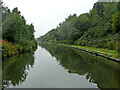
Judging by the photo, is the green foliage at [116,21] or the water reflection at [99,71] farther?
the green foliage at [116,21]

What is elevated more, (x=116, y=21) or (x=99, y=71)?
(x=116, y=21)

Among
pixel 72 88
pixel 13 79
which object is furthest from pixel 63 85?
pixel 13 79

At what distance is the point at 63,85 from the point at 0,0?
1037 inches

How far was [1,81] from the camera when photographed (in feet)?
24.4

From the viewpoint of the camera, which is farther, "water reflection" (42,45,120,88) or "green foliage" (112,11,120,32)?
"green foliage" (112,11,120,32)

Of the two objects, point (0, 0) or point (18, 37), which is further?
point (0, 0)

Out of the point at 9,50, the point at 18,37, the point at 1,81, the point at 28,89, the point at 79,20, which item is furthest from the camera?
the point at 79,20

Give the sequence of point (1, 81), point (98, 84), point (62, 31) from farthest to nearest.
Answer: point (62, 31)
point (1, 81)
point (98, 84)

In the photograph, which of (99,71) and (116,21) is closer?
(99,71)

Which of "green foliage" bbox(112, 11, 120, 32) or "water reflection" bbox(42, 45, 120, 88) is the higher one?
"green foliage" bbox(112, 11, 120, 32)

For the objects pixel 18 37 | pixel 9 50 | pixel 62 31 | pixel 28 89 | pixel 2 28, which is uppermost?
pixel 62 31

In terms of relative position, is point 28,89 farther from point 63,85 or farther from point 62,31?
point 62,31

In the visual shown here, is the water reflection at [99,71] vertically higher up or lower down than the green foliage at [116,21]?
lower down

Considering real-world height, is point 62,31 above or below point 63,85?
above
